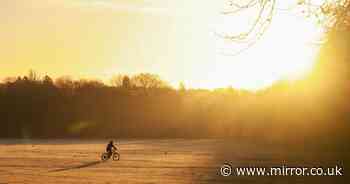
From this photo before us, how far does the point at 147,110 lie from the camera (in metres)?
112

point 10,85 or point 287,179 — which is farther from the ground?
point 10,85

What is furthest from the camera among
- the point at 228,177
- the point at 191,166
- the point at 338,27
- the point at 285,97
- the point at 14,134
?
the point at 14,134

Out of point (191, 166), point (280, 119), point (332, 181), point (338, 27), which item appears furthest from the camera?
point (280, 119)

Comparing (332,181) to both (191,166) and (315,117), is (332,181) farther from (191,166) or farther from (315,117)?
(315,117)

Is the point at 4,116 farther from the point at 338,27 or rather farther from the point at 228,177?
the point at 338,27

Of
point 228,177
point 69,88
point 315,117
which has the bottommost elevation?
point 228,177

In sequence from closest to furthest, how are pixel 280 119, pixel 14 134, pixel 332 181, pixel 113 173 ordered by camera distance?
pixel 332 181 → pixel 113 173 → pixel 280 119 → pixel 14 134

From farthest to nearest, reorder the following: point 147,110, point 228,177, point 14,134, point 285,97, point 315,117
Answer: point 147,110 → point 14,134 → point 285,97 → point 315,117 → point 228,177

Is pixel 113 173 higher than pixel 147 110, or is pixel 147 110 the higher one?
pixel 147 110

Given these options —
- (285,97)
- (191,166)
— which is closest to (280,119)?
(285,97)

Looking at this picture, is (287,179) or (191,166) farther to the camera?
(191,166)

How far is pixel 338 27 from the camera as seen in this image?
29.1 ft

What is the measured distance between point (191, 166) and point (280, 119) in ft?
107

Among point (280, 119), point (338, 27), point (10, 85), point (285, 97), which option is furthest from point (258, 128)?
point (338, 27)
